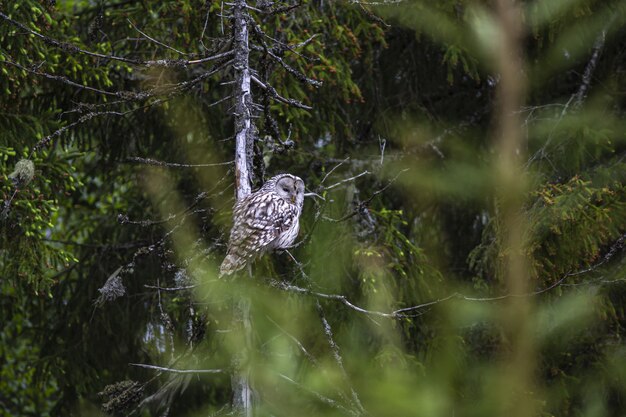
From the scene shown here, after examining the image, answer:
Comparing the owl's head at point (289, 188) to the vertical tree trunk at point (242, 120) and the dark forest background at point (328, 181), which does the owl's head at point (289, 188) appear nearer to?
the dark forest background at point (328, 181)

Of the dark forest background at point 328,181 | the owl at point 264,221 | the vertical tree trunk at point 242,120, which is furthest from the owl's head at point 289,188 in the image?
the vertical tree trunk at point 242,120

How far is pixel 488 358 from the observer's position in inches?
249

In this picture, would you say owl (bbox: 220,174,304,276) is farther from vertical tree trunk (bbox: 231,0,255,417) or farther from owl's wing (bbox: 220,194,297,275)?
vertical tree trunk (bbox: 231,0,255,417)

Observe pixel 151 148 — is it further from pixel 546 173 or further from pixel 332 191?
pixel 546 173

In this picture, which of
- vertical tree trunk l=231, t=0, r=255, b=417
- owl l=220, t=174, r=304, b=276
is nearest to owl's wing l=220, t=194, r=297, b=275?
owl l=220, t=174, r=304, b=276

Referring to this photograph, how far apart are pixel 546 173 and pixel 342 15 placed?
189 cm

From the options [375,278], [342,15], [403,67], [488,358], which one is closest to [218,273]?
[375,278]

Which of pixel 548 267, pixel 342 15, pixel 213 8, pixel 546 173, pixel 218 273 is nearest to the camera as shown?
pixel 218 273

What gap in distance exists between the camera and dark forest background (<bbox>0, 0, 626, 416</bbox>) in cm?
545

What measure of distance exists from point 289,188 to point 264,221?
50 centimetres

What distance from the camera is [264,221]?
5273mm

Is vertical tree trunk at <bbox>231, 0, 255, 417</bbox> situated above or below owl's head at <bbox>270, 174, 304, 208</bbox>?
above

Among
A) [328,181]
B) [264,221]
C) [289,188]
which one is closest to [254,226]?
[264,221]

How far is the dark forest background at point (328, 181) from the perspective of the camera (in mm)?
5449
